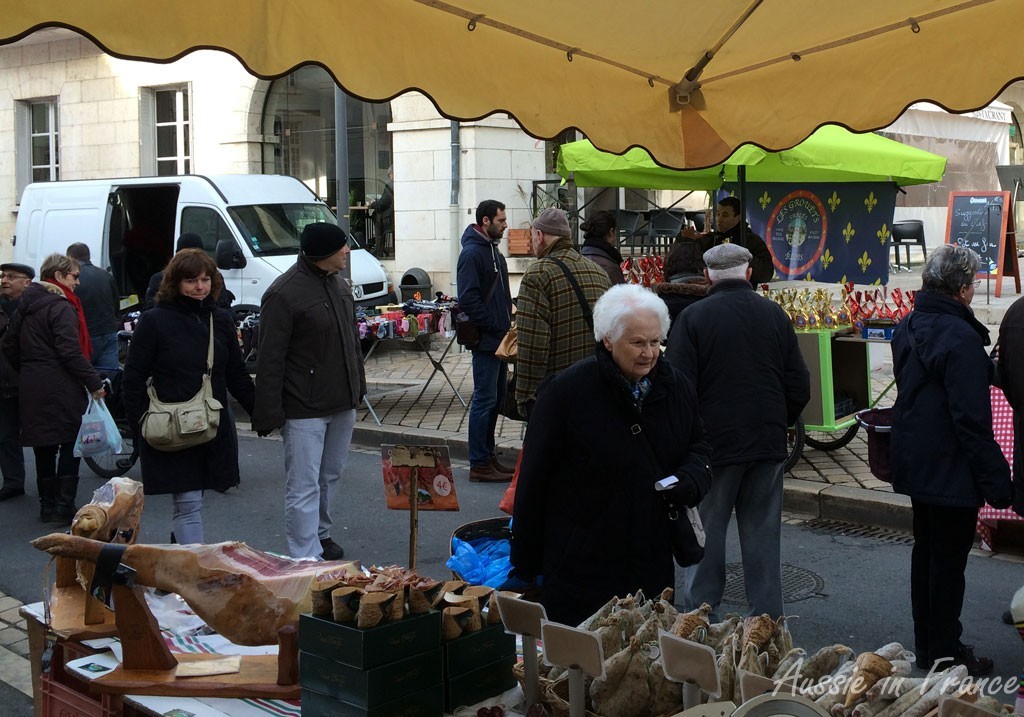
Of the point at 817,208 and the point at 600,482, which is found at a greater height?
the point at 817,208

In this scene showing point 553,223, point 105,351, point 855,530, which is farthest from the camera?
point 105,351

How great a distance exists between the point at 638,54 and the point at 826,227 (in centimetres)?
823

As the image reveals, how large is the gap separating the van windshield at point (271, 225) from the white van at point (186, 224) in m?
0.01

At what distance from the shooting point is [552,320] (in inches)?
257

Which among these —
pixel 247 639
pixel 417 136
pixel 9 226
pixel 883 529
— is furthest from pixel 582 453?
pixel 9 226

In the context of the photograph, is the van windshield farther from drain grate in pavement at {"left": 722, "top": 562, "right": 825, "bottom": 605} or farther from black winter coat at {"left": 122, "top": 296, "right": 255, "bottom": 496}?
drain grate in pavement at {"left": 722, "top": 562, "right": 825, "bottom": 605}

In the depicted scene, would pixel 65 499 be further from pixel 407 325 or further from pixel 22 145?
pixel 22 145

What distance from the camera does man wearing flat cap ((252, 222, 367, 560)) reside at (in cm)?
589

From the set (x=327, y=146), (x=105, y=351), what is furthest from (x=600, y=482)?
(x=327, y=146)

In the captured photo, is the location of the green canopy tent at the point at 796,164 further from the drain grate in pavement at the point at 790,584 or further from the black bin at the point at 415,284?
the black bin at the point at 415,284

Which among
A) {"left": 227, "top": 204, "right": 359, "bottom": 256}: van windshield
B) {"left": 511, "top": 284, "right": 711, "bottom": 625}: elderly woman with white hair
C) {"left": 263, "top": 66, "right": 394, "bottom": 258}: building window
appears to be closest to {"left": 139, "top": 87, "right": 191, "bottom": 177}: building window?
{"left": 263, "top": 66, "right": 394, "bottom": 258}: building window

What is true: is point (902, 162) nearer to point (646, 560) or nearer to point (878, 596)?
point (878, 596)

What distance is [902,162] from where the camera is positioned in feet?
36.1

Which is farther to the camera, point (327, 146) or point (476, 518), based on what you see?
point (327, 146)
